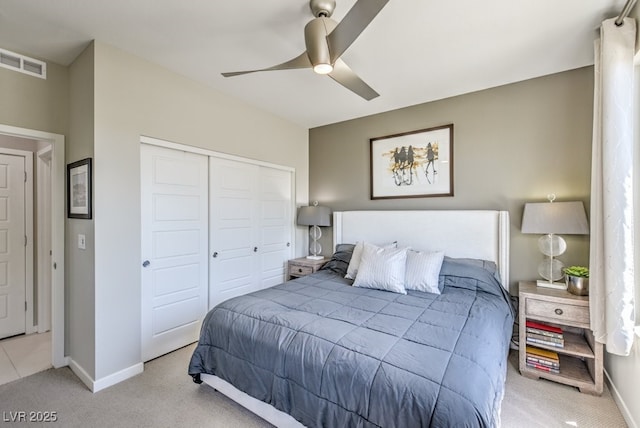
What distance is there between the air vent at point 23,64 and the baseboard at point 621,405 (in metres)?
4.91

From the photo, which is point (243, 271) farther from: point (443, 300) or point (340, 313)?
point (443, 300)

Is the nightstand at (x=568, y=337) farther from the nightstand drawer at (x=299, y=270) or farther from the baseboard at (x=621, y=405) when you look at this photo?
the nightstand drawer at (x=299, y=270)

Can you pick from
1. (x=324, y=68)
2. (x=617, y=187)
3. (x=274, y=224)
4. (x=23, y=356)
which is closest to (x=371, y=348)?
(x=324, y=68)

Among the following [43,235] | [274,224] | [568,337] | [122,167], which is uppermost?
[122,167]

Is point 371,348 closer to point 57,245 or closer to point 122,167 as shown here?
point 122,167

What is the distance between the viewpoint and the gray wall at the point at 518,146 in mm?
2594

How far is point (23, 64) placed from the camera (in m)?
2.34

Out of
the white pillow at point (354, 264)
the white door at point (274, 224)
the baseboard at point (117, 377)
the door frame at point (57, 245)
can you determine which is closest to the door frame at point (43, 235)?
the door frame at point (57, 245)

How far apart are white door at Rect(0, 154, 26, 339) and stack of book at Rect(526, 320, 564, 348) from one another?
5140mm

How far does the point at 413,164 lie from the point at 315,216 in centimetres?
140

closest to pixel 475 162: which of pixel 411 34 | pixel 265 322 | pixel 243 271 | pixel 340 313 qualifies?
pixel 411 34

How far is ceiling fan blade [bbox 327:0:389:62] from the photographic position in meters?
1.38

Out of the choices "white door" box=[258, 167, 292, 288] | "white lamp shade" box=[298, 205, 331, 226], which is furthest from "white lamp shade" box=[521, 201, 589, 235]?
"white door" box=[258, 167, 292, 288]

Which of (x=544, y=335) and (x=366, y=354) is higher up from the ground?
(x=366, y=354)
